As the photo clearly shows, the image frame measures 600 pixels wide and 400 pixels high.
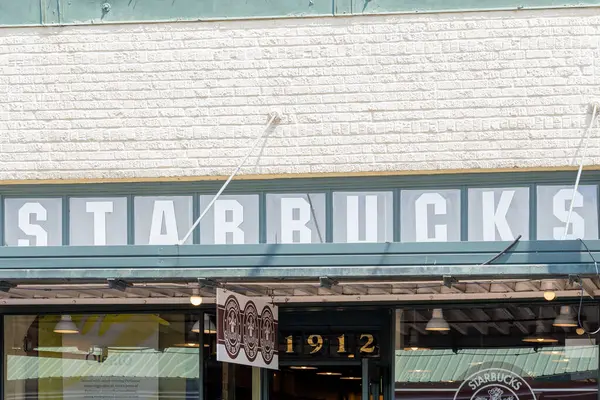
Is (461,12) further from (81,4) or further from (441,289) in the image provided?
(81,4)

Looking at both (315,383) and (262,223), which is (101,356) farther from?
(315,383)

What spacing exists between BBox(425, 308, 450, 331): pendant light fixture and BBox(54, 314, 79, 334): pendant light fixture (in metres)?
3.74

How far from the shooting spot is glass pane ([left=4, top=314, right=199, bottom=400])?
42.0ft

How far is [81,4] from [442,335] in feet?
16.8

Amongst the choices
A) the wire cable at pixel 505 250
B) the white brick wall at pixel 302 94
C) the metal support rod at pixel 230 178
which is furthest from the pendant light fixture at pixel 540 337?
the metal support rod at pixel 230 178

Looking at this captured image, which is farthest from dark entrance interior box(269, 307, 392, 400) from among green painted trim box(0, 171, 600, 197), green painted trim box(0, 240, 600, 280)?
green painted trim box(0, 240, 600, 280)

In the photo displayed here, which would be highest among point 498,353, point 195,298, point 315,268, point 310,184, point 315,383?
point 310,184

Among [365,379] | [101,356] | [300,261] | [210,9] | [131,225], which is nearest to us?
[300,261]

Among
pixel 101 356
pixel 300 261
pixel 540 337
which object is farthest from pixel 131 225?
pixel 540 337

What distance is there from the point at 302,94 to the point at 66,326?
352 centimetres

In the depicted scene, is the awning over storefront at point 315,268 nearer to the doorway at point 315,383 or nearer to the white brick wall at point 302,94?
the white brick wall at point 302,94

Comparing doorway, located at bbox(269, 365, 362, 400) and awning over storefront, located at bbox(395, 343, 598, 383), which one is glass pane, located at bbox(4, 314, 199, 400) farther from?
awning over storefront, located at bbox(395, 343, 598, 383)

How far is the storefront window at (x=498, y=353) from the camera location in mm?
12039

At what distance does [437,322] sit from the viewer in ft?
40.6
